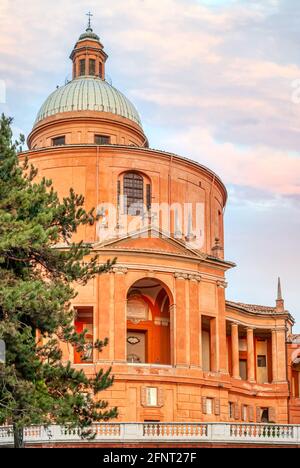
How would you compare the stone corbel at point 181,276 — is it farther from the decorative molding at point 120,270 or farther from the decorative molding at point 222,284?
the decorative molding at point 120,270

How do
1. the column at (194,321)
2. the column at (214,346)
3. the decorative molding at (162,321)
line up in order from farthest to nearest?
the decorative molding at (162,321)
the column at (214,346)
the column at (194,321)

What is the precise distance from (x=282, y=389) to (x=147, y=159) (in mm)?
17793

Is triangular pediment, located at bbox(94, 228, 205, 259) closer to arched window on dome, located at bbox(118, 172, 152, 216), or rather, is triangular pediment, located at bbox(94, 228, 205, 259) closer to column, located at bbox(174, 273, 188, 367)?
column, located at bbox(174, 273, 188, 367)

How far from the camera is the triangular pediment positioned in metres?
45.5

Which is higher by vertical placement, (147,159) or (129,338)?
(147,159)

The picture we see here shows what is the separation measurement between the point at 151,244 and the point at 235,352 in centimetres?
1077

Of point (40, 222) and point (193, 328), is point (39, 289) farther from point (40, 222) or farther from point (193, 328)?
point (193, 328)

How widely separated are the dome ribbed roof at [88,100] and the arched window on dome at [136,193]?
8656 millimetres

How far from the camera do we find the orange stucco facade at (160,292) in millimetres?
44406

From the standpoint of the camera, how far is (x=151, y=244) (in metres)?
46.2

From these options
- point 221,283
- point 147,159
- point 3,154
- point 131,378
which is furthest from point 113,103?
point 3,154

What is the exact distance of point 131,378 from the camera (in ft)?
144

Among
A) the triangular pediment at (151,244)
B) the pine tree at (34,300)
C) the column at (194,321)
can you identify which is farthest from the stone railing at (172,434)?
the triangular pediment at (151,244)

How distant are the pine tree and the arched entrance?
816 inches
